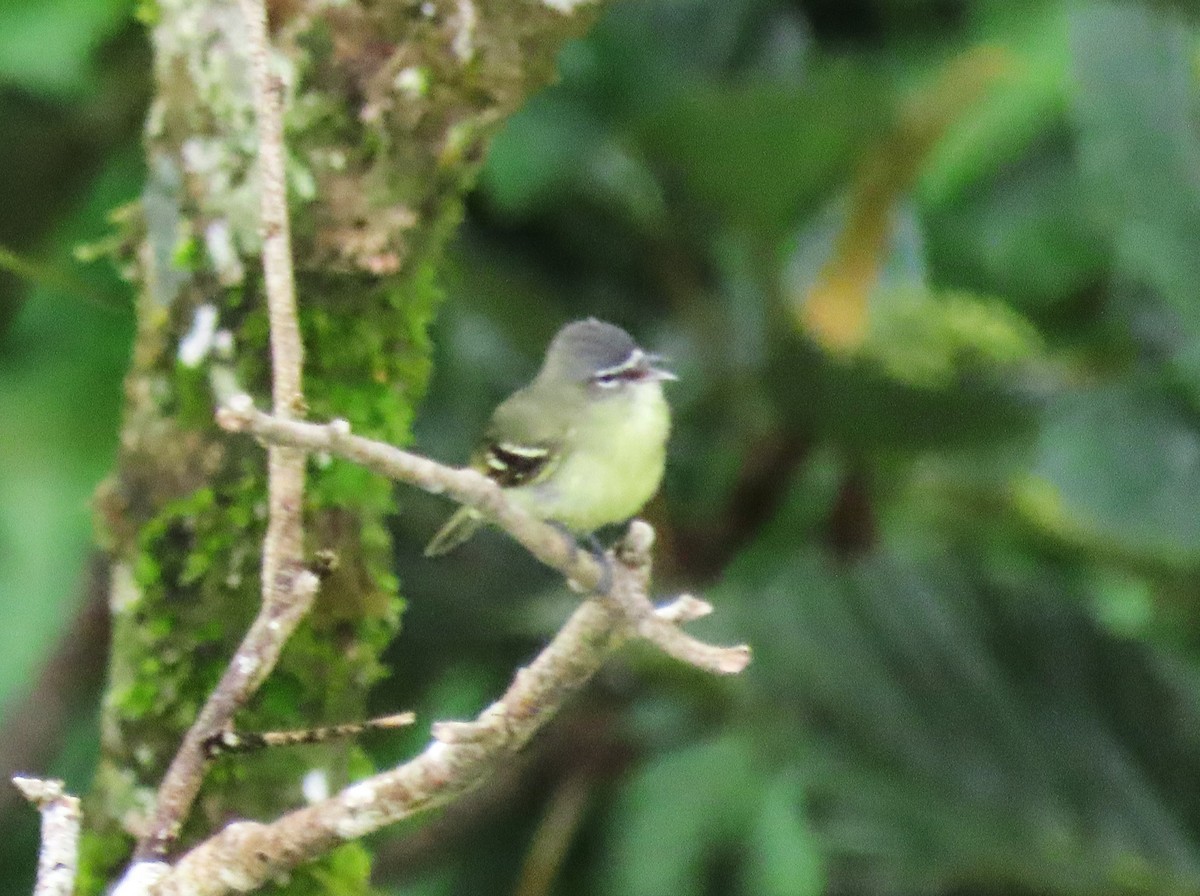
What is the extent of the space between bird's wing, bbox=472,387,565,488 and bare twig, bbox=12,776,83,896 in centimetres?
52

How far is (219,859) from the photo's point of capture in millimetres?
767

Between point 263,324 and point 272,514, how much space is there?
0.61 ft

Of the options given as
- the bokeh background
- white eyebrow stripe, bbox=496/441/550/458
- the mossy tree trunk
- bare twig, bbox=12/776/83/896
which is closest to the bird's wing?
white eyebrow stripe, bbox=496/441/550/458

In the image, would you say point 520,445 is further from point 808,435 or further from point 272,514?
point 808,435

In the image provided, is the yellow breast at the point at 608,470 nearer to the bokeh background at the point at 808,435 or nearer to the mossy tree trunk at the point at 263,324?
the mossy tree trunk at the point at 263,324

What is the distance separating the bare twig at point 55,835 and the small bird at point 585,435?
1.62ft

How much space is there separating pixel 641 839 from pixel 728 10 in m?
1.06

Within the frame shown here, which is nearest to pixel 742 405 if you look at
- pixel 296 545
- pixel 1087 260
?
pixel 1087 260

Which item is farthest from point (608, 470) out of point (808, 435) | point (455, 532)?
point (808, 435)

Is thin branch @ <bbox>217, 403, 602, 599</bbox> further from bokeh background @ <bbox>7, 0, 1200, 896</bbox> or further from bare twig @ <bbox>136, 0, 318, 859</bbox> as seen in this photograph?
bokeh background @ <bbox>7, 0, 1200, 896</bbox>

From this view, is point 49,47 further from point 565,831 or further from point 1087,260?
point 1087,260

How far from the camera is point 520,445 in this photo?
1.22m

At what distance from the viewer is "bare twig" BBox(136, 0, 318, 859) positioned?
72 centimetres

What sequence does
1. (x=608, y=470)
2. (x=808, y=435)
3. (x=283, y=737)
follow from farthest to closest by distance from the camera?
(x=808, y=435) < (x=608, y=470) < (x=283, y=737)
